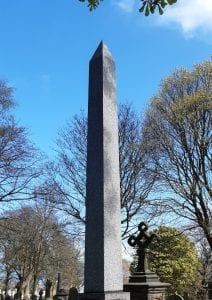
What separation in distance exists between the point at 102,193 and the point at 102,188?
2.8 inches

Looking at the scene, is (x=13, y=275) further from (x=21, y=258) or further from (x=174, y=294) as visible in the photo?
(x=174, y=294)

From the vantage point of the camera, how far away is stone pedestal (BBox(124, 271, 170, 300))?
33.8 ft

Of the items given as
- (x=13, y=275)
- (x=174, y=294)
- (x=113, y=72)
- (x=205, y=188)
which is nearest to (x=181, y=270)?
(x=174, y=294)

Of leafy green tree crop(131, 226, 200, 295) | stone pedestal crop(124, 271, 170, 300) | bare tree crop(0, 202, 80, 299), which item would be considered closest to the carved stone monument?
stone pedestal crop(124, 271, 170, 300)

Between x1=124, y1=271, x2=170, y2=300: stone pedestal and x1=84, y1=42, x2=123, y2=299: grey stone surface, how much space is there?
6.21 meters

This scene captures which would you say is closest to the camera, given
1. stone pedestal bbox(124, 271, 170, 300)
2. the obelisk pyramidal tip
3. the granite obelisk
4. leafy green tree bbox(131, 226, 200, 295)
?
the granite obelisk

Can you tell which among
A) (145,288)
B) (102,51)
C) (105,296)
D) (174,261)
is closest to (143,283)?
(145,288)

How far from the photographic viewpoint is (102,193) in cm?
484

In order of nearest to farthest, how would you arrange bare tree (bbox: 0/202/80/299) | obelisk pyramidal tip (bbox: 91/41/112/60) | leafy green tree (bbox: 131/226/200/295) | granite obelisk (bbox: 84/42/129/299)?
granite obelisk (bbox: 84/42/129/299)
obelisk pyramidal tip (bbox: 91/41/112/60)
leafy green tree (bbox: 131/226/200/295)
bare tree (bbox: 0/202/80/299)

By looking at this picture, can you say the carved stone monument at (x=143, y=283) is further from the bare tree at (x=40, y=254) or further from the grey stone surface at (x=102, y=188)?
the bare tree at (x=40, y=254)

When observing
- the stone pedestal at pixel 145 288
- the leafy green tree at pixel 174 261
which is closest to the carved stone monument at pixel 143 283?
the stone pedestal at pixel 145 288

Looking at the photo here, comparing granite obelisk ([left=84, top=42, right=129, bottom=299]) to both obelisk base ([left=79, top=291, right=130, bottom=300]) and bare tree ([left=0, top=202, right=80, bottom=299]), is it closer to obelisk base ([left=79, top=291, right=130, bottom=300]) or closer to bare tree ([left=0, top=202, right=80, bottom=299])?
obelisk base ([left=79, top=291, right=130, bottom=300])

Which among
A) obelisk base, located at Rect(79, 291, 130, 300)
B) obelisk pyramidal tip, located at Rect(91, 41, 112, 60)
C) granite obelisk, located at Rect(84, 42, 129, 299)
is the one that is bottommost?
obelisk base, located at Rect(79, 291, 130, 300)

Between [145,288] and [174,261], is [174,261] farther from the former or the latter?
[145,288]
